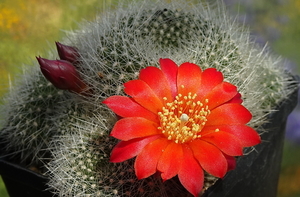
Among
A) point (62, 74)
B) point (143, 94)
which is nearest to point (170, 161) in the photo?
point (143, 94)

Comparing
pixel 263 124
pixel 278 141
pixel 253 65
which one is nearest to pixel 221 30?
pixel 253 65

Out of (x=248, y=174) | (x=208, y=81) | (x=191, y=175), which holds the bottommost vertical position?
(x=248, y=174)

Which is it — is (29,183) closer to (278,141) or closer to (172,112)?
(172,112)

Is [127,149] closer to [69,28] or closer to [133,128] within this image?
[133,128]

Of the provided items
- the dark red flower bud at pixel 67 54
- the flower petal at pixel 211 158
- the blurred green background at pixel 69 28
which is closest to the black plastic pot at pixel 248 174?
the flower petal at pixel 211 158

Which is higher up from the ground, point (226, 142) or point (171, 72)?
point (171, 72)

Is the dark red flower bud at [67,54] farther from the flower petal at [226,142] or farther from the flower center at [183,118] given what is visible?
the flower petal at [226,142]
